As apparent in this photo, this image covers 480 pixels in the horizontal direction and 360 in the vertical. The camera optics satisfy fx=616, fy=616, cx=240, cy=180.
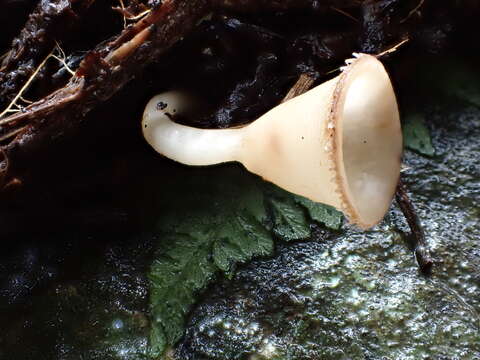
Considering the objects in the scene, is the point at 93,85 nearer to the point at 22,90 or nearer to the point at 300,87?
the point at 22,90

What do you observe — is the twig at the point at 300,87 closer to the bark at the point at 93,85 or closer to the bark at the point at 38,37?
the bark at the point at 93,85

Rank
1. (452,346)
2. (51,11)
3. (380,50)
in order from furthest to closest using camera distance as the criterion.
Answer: (380,50) → (51,11) → (452,346)

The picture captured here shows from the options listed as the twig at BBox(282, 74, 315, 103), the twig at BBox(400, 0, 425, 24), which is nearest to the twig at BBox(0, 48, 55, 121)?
the twig at BBox(282, 74, 315, 103)

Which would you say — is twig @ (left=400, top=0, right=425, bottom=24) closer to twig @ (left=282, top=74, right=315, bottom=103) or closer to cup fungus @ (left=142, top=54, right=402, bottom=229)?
twig @ (left=282, top=74, right=315, bottom=103)

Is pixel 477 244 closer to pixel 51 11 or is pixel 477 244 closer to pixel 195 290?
pixel 195 290

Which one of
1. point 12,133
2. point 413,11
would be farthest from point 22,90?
point 413,11

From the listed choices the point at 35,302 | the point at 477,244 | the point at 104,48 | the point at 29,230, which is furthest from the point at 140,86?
the point at 477,244
